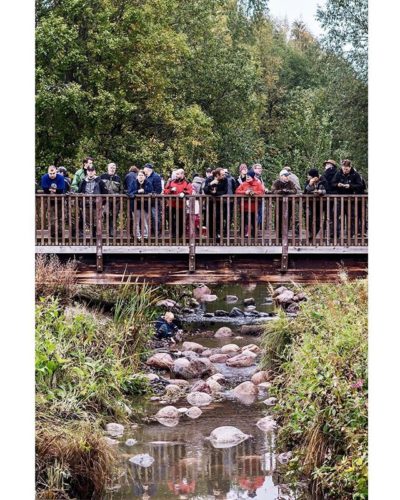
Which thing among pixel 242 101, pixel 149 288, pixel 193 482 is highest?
pixel 242 101

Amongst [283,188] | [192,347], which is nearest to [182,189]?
[283,188]

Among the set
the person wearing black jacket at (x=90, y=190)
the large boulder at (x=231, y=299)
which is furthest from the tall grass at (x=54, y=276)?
the large boulder at (x=231, y=299)

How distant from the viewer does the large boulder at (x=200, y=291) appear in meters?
25.5

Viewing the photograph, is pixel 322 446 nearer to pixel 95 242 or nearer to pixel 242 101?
pixel 95 242

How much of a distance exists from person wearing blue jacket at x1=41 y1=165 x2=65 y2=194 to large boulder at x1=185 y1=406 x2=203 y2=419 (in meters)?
5.07

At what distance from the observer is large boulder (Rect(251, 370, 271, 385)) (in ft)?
50.2

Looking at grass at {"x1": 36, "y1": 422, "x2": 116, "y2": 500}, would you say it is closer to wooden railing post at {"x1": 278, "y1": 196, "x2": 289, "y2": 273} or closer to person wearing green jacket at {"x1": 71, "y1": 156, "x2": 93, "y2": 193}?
wooden railing post at {"x1": 278, "y1": 196, "x2": 289, "y2": 273}

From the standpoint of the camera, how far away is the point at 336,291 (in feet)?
47.8

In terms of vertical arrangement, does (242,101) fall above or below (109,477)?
above

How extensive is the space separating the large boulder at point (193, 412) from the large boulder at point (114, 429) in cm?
120

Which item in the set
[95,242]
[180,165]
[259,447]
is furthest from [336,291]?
[180,165]

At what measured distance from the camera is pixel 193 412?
1366cm

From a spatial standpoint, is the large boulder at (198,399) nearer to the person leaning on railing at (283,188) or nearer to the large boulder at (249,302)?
the person leaning on railing at (283,188)
